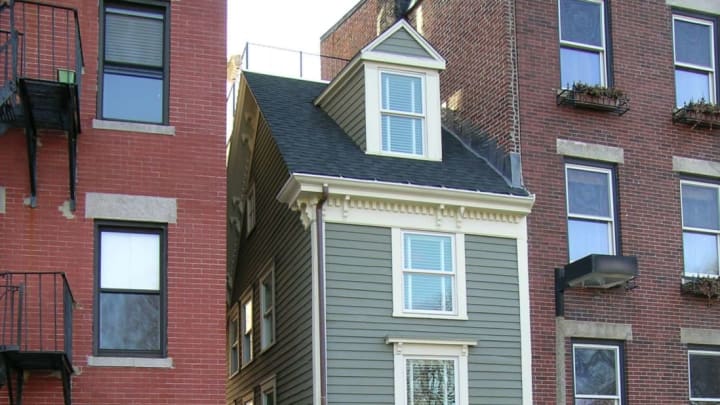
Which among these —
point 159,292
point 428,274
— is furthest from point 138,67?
point 428,274

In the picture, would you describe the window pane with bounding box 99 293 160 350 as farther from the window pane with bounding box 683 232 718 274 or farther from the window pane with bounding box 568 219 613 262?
the window pane with bounding box 683 232 718 274

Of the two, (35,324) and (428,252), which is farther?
(428,252)

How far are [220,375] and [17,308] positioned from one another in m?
3.00

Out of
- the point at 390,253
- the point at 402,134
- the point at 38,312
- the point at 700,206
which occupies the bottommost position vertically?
the point at 38,312

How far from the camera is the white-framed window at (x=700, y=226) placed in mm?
21891

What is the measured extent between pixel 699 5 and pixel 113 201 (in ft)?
42.3

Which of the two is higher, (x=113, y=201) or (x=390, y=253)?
(x=113, y=201)

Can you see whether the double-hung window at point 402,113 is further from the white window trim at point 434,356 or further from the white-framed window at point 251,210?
the white-framed window at point 251,210

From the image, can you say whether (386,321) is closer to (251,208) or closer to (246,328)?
(246,328)

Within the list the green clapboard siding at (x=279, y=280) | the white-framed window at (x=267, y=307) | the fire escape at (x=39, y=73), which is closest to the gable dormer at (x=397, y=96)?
the green clapboard siding at (x=279, y=280)

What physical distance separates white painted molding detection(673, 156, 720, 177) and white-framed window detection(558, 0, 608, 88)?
209cm

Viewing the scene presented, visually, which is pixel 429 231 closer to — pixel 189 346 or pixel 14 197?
pixel 189 346

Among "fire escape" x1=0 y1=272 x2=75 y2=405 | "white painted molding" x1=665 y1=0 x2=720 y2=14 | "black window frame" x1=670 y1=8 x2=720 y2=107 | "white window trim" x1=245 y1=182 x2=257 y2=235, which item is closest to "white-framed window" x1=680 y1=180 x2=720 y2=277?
"black window frame" x1=670 y1=8 x2=720 y2=107

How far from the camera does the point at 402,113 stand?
20609mm
